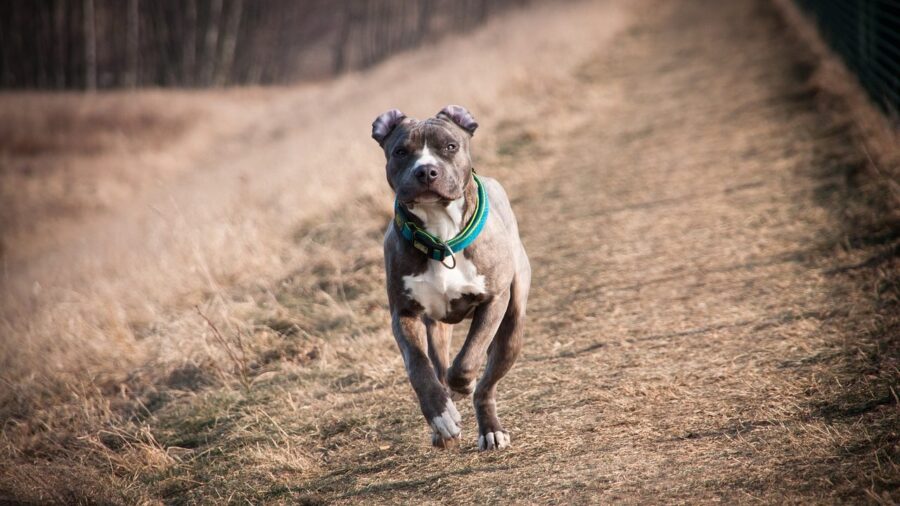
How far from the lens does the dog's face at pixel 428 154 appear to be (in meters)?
3.62

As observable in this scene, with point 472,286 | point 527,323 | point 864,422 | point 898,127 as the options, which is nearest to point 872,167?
point 898,127

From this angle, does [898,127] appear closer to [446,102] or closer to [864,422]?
[864,422]

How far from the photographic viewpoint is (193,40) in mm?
41281

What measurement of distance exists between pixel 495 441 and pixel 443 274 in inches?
36.9

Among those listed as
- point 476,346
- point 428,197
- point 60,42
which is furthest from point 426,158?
point 60,42

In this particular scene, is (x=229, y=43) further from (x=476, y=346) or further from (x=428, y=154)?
(x=476, y=346)

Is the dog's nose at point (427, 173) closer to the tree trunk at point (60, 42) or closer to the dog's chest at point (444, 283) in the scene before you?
the dog's chest at point (444, 283)

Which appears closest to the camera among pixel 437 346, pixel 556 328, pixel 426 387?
pixel 426 387

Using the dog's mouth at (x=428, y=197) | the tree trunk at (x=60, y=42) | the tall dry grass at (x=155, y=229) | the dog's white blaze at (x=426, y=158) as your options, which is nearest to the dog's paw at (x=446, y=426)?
the dog's mouth at (x=428, y=197)

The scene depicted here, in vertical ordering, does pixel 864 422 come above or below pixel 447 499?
above

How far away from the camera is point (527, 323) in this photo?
584cm

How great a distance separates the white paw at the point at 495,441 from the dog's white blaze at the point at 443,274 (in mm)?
753

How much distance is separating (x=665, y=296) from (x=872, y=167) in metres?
2.93

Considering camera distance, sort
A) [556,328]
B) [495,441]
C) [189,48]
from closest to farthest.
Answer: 1. [495,441]
2. [556,328]
3. [189,48]
